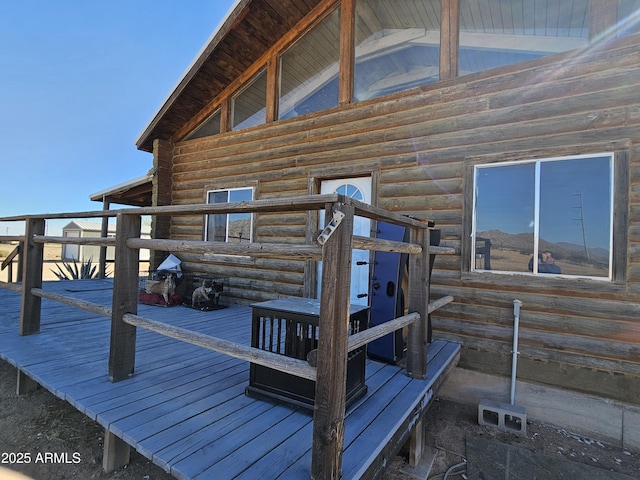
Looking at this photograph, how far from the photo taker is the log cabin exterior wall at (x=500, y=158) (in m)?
2.84

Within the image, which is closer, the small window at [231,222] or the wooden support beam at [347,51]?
the wooden support beam at [347,51]

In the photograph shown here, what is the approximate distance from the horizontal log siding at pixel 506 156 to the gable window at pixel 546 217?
0.13m

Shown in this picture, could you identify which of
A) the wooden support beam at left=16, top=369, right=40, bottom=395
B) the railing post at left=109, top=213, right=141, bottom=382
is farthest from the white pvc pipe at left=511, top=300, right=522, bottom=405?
the wooden support beam at left=16, top=369, right=40, bottom=395

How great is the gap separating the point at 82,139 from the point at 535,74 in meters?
61.2

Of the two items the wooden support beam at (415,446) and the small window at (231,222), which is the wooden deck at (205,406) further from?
the small window at (231,222)

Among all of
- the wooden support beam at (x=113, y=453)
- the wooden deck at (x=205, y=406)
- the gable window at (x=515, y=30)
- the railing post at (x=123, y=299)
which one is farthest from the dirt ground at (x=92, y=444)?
the gable window at (x=515, y=30)

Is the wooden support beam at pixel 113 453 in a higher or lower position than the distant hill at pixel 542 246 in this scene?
lower

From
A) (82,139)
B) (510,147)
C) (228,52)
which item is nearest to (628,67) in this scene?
(510,147)

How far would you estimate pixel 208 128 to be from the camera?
20.9ft

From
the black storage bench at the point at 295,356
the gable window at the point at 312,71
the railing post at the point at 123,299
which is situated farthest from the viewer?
the gable window at the point at 312,71

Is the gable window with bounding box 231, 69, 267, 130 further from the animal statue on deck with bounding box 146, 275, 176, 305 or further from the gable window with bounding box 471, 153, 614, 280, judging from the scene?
the gable window with bounding box 471, 153, 614, 280

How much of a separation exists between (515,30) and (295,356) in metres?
4.24

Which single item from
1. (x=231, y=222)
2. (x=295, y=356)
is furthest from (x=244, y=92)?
(x=295, y=356)

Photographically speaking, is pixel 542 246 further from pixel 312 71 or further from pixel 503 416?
pixel 312 71
